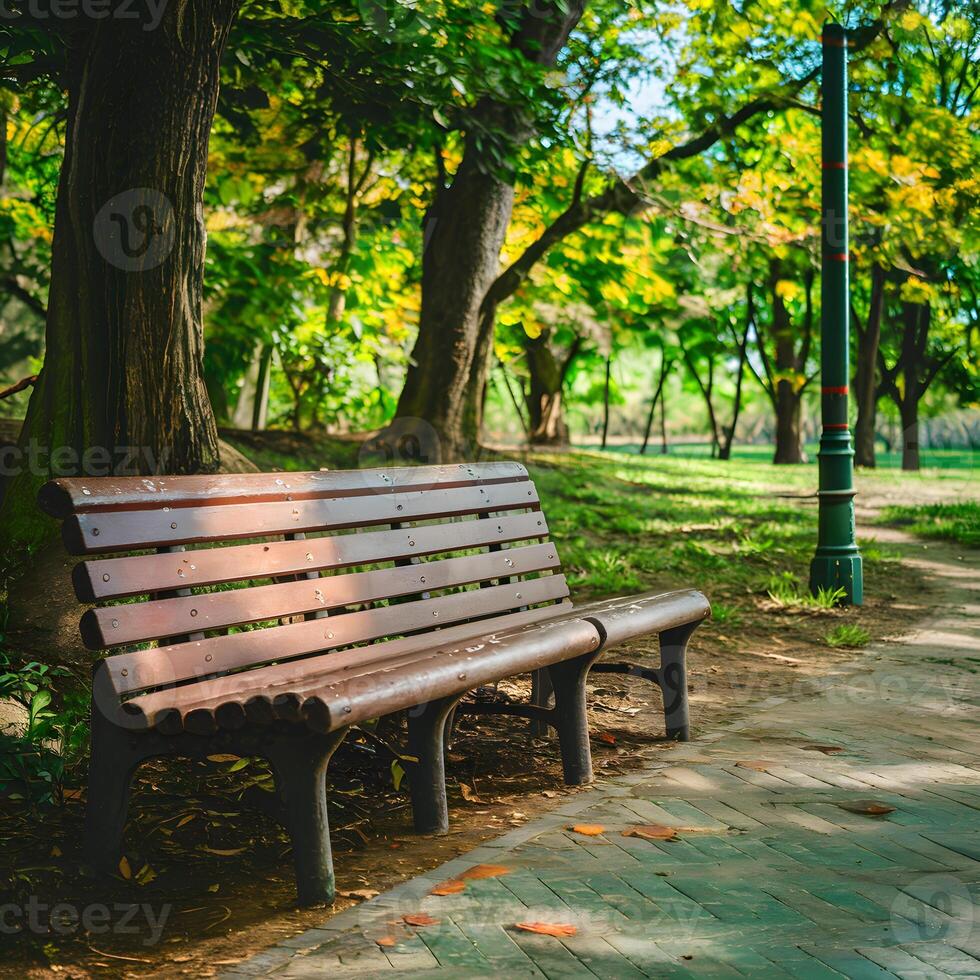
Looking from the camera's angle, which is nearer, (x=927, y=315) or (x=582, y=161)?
A: (x=582, y=161)

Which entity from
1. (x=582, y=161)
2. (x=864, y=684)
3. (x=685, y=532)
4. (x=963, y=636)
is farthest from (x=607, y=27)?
(x=864, y=684)

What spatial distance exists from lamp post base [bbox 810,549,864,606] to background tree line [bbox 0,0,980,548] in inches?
134

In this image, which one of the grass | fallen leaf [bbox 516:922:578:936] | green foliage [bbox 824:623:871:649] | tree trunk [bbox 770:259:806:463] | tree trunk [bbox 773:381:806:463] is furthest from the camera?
tree trunk [bbox 773:381:806:463]

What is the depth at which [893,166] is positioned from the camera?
12430mm

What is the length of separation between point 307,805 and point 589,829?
102 cm

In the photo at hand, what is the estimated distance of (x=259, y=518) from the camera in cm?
363

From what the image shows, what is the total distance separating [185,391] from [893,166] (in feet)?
31.7

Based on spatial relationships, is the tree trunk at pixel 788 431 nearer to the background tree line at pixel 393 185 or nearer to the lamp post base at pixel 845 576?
the background tree line at pixel 393 185

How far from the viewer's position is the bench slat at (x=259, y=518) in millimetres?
3123

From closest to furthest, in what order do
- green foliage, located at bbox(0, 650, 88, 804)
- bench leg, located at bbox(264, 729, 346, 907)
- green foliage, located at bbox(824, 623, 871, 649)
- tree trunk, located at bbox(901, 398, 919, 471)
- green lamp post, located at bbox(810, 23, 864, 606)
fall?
bench leg, located at bbox(264, 729, 346, 907) → green foliage, located at bbox(0, 650, 88, 804) → green foliage, located at bbox(824, 623, 871, 649) → green lamp post, located at bbox(810, 23, 864, 606) → tree trunk, located at bbox(901, 398, 919, 471)

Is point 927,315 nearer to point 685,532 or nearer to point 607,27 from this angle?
point 607,27

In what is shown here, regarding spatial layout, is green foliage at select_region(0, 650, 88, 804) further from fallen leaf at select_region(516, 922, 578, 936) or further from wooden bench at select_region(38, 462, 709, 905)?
fallen leaf at select_region(516, 922, 578, 936)

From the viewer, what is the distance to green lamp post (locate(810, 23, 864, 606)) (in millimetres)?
8242

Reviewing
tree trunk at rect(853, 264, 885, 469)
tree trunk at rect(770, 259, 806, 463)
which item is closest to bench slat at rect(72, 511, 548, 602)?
tree trunk at rect(853, 264, 885, 469)
